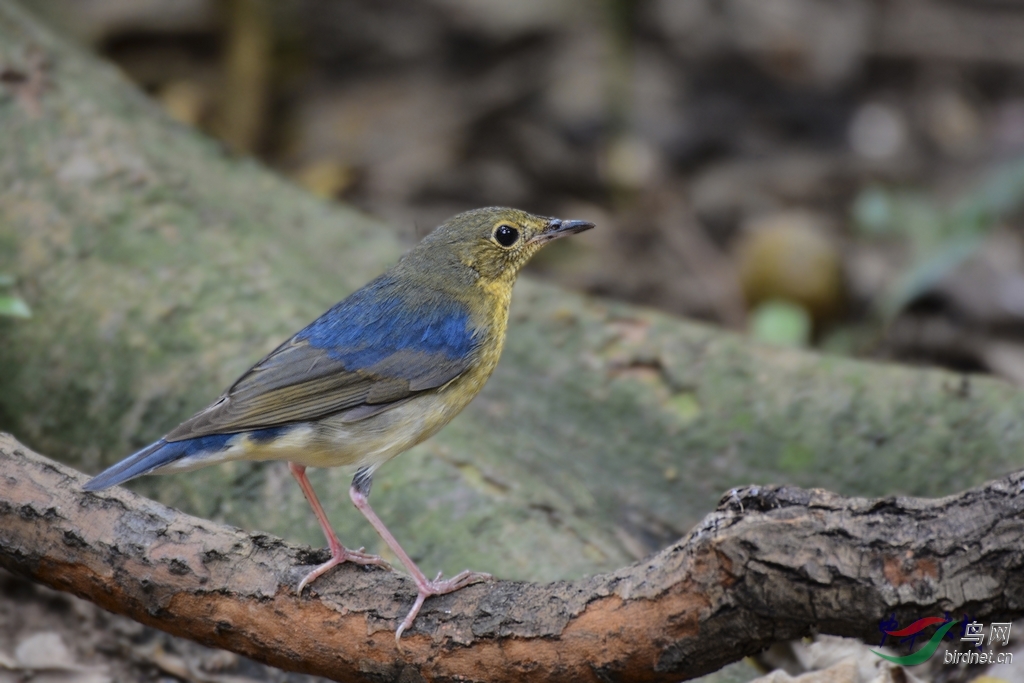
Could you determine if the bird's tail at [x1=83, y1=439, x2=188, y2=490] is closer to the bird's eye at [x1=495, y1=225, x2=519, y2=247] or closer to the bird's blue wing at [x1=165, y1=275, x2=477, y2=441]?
the bird's blue wing at [x1=165, y1=275, x2=477, y2=441]

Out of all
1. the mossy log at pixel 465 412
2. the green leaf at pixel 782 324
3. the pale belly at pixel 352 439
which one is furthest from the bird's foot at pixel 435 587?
the green leaf at pixel 782 324

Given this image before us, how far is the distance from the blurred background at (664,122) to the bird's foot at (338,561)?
169 inches

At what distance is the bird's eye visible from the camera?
4570 millimetres

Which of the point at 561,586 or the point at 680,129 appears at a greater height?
the point at 680,129

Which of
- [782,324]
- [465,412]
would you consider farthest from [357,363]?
[782,324]

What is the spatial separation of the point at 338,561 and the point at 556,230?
1.93 metres

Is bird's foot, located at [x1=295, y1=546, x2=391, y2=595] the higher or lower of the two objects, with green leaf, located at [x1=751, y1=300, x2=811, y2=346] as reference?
lower

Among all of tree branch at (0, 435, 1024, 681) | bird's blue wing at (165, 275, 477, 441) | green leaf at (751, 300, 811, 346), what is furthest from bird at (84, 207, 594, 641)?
green leaf at (751, 300, 811, 346)

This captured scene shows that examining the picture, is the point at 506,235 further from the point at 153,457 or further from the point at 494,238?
the point at 153,457

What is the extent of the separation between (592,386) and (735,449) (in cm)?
80

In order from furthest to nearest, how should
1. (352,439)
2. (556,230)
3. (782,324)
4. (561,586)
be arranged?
1. (782,324)
2. (556,230)
3. (352,439)
4. (561,586)

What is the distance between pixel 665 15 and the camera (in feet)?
36.0

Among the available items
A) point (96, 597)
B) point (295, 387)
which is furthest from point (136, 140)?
point (96, 597)

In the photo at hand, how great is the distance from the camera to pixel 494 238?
4.57 meters
